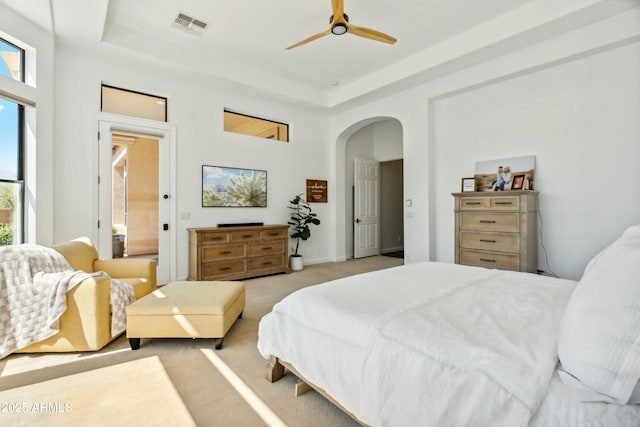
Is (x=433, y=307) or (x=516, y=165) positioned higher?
(x=516, y=165)

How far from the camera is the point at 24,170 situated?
334 centimetres

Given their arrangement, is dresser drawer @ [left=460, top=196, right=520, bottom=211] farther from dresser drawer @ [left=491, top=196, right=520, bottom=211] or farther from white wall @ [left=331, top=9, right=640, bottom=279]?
white wall @ [left=331, top=9, right=640, bottom=279]

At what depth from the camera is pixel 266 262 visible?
5141 millimetres

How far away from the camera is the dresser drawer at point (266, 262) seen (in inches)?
196

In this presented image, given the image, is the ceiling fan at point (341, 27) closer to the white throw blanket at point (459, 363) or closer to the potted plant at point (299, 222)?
the white throw blanket at point (459, 363)

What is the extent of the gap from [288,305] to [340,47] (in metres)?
3.91

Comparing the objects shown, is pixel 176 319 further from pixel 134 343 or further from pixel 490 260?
pixel 490 260

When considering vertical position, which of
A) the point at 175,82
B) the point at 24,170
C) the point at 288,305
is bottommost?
the point at 288,305

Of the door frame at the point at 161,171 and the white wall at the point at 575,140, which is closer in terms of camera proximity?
the white wall at the point at 575,140

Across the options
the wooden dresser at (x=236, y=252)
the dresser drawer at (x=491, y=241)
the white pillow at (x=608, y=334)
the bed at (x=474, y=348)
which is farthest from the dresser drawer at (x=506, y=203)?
the wooden dresser at (x=236, y=252)

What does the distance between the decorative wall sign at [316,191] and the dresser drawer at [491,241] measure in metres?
3.02

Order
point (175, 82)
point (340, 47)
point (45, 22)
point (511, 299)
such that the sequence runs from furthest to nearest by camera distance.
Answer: point (175, 82), point (340, 47), point (45, 22), point (511, 299)

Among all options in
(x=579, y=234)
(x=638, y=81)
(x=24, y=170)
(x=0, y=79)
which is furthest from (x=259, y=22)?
(x=579, y=234)

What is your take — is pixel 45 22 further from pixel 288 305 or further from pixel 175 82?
pixel 288 305
